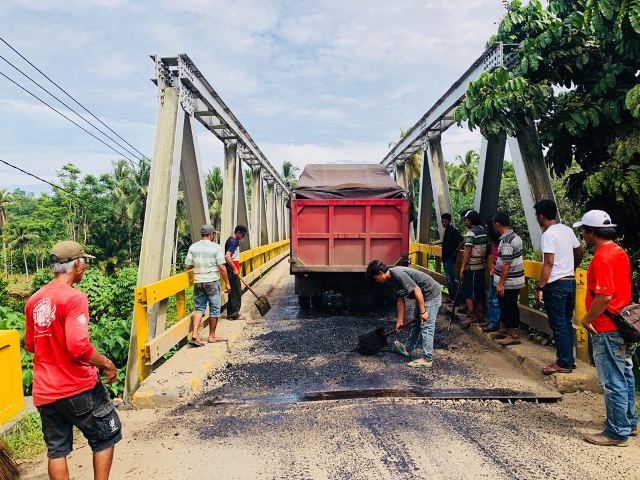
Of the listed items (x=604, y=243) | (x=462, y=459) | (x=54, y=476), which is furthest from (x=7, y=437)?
(x=604, y=243)

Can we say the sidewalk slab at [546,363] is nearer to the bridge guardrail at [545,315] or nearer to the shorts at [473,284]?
the bridge guardrail at [545,315]

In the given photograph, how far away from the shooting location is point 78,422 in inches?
109

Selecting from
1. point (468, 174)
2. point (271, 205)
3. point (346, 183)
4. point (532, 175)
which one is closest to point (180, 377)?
point (532, 175)

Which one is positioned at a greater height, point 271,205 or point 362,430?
point 271,205

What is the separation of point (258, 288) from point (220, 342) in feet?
18.5

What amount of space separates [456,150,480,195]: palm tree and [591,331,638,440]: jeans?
3801 centimetres

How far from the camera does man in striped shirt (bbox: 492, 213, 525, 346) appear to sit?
560 cm

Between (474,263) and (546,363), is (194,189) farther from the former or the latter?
(546,363)

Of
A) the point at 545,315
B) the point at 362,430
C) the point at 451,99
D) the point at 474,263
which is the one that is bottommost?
the point at 362,430

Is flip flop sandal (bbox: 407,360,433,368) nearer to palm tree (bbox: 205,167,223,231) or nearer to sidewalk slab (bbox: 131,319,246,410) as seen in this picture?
sidewalk slab (bbox: 131,319,246,410)

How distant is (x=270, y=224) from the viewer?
19.5m

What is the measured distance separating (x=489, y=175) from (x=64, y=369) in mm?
6485

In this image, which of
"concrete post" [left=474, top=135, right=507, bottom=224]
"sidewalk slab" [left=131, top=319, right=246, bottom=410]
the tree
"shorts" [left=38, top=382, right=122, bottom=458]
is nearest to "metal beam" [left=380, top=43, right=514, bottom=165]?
the tree

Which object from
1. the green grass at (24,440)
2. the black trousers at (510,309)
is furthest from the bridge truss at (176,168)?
the black trousers at (510,309)
